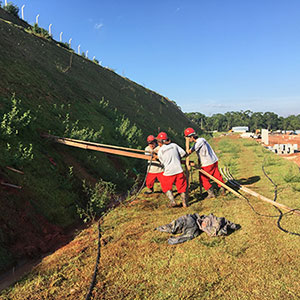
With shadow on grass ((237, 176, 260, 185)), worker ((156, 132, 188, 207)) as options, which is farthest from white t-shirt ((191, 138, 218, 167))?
shadow on grass ((237, 176, 260, 185))

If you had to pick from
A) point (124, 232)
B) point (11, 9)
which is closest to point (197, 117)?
point (11, 9)

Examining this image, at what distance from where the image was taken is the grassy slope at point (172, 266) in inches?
119

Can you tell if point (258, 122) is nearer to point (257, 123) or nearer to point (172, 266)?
point (257, 123)

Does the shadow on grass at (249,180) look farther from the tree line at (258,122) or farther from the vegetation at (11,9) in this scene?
the tree line at (258,122)

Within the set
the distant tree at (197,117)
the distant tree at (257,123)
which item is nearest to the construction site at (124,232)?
the distant tree at (257,123)

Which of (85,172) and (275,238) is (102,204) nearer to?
(85,172)

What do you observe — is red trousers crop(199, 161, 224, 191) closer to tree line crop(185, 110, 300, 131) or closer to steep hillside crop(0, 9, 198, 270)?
steep hillside crop(0, 9, 198, 270)

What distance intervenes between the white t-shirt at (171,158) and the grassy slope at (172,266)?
1.37 m

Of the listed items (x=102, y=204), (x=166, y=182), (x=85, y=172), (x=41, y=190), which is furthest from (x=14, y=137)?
(x=166, y=182)

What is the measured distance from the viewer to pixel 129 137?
12.6 meters

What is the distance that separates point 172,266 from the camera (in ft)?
11.6

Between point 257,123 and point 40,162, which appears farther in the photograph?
point 257,123

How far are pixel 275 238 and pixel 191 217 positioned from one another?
58.5 inches

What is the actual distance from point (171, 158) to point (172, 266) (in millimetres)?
3113
